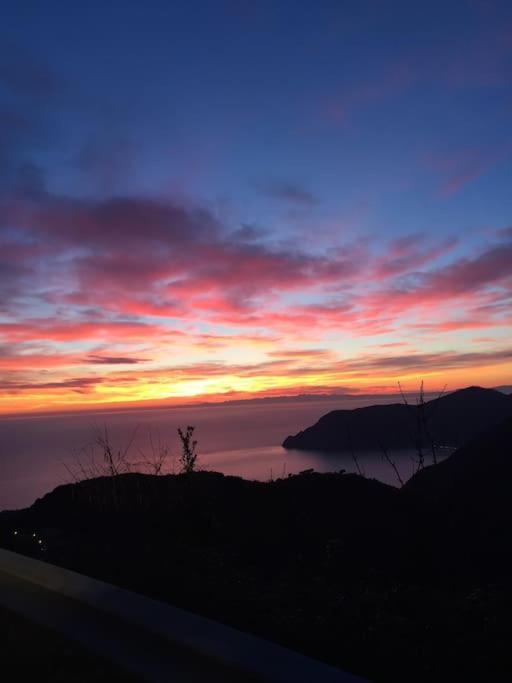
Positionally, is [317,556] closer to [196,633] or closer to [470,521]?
[470,521]

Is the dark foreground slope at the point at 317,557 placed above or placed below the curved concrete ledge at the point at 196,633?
below

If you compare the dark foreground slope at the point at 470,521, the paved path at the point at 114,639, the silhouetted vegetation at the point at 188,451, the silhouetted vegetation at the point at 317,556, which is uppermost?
the silhouetted vegetation at the point at 188,451

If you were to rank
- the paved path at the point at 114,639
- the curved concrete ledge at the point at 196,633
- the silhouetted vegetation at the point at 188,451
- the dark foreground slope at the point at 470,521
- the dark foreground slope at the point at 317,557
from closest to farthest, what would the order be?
1. the curved concrete ledge at the point at 196,633
2. the paved path at the point at 114,639
3. the dark foreground slope at the point at 317,557
4. the dark foreground slope at the point at 470,521
5. the silhouetted vegetation at the point at 188,451

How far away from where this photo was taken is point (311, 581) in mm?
3783

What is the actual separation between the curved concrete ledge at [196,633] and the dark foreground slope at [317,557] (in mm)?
1018

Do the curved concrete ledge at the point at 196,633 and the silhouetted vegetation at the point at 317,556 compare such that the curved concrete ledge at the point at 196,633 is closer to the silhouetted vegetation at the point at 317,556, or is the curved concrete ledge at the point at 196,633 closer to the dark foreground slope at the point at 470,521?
the silhouetted vegetation at the point at 317,556

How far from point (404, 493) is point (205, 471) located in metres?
2.76

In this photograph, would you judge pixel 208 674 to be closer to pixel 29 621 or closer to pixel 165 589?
pixel 29 621

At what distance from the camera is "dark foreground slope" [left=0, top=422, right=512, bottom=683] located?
2580 millimetres

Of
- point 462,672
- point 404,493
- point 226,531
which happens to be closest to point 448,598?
point 462,672

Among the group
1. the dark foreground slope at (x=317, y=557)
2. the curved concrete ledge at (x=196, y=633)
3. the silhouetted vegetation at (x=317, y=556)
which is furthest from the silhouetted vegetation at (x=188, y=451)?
the curved concrete ledge at (x=196, y=633)

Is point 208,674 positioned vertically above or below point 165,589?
above

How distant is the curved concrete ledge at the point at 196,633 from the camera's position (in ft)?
4.56

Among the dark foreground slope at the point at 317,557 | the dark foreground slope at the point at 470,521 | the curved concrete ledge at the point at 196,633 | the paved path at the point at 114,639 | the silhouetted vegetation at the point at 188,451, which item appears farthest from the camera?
the silhouetted vegetation at the point at 188,451
